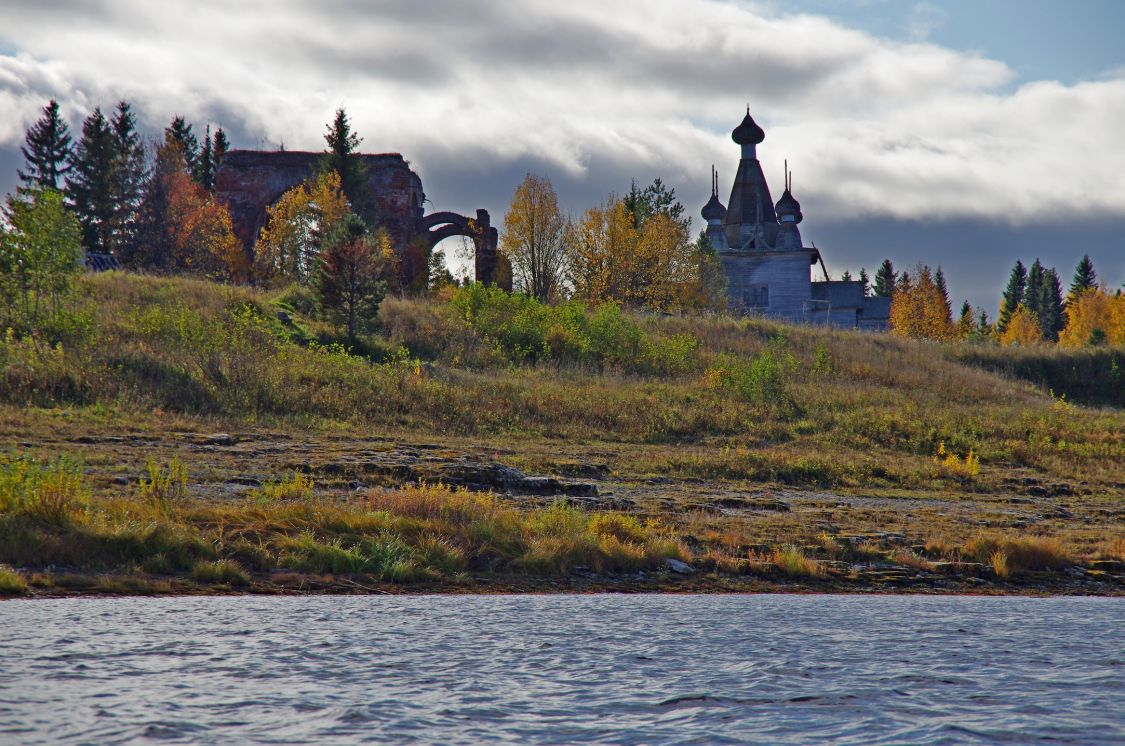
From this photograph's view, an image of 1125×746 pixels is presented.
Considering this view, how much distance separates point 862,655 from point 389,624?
347cm

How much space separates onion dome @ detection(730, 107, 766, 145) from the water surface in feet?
237

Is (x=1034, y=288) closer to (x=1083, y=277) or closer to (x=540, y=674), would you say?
(x=1083, y=277)

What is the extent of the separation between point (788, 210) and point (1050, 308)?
4624 cm

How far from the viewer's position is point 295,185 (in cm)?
5453

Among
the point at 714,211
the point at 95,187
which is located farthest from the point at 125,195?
the point at 714,211

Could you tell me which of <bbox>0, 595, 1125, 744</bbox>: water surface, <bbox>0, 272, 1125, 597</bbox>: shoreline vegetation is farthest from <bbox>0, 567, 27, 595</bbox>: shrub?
<bbox>0, 595, 1125, 744</bbox>: water surface

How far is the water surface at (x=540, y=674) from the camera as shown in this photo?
4320 mm

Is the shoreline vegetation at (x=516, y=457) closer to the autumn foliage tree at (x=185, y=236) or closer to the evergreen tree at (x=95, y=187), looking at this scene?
the autumn foliage tree at (x=185, y=236)

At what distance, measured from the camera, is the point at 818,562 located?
1205cm

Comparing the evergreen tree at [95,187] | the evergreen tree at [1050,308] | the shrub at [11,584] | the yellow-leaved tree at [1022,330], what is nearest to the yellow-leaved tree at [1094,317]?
the yellow-leaved tree at [1022,330]

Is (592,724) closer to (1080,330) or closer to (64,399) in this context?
(64,399)

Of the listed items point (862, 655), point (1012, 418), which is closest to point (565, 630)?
point (862, 655)

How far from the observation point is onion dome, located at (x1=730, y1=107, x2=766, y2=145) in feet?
253

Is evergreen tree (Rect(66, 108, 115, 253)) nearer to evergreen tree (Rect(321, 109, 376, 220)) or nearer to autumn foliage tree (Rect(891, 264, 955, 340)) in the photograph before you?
evergreen tree (Rect(321, 109, 376, 220))
